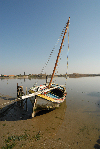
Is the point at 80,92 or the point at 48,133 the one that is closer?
the point at 48,133

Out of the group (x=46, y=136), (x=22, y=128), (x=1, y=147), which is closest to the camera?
(x=1, y=147)

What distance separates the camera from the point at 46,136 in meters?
8.62

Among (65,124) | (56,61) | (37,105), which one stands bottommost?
(65,124)

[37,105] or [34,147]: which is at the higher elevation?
[37,105]

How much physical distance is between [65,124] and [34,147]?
17.1 ft

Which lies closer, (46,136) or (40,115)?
(46,136)

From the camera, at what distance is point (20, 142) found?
764 cm

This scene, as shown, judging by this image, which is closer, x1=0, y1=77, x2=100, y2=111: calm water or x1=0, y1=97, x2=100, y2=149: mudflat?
x1=0, y1=97, x2=100, y2=149: mudflat

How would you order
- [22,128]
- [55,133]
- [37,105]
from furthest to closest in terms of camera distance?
[37,105] → [22,128] → [55,133]

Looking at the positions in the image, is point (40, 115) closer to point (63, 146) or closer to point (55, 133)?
point (55, 133)

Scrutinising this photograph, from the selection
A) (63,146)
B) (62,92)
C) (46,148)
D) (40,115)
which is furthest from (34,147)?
(62,92)

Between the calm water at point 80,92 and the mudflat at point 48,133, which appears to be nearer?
the mudflat at point 48,133

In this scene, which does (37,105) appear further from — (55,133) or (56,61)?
(56,61)

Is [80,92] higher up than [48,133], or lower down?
lower down
